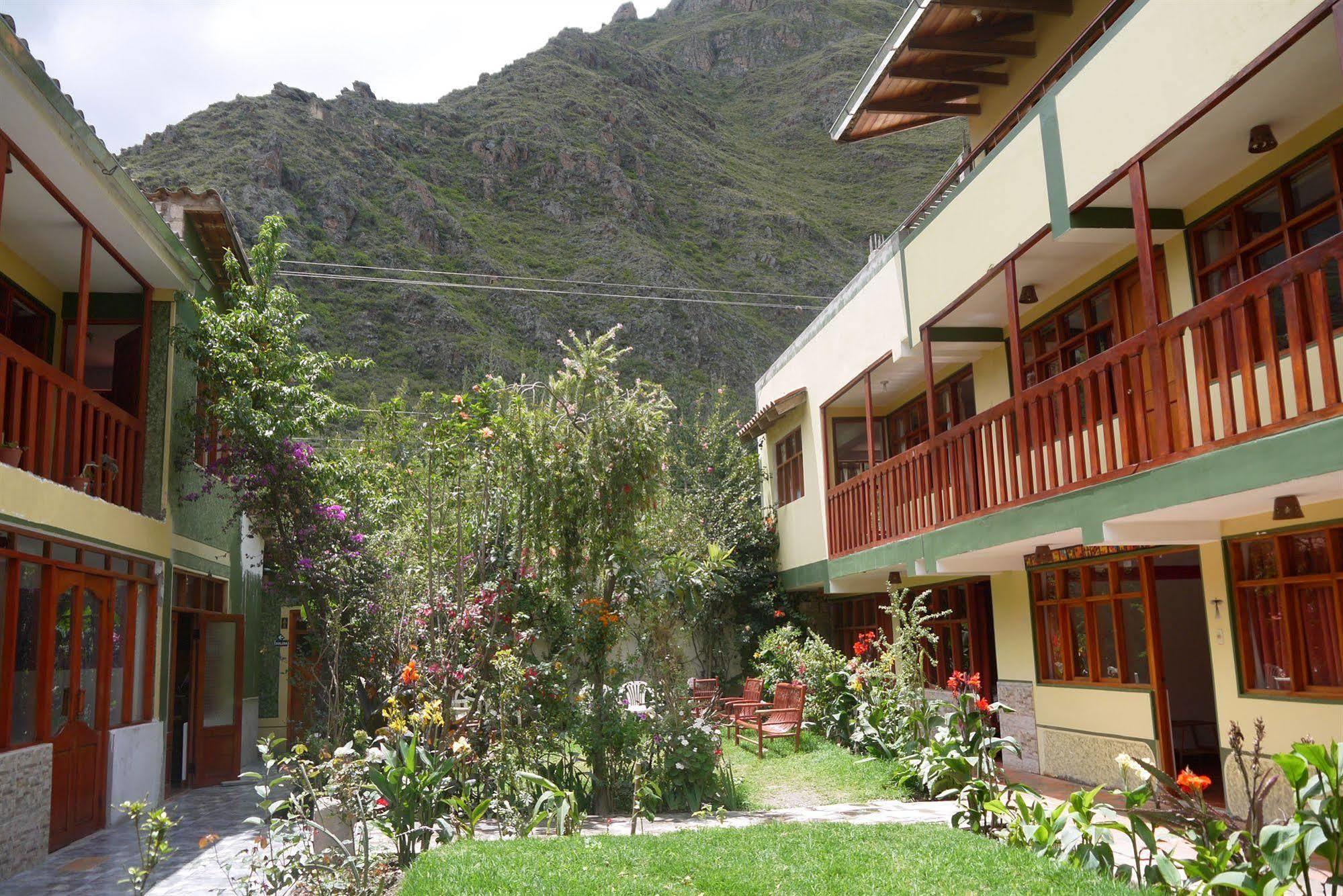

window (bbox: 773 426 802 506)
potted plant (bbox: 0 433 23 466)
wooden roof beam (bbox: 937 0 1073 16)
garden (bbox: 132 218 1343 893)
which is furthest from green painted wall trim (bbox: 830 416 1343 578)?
potted plant (bbox: 0 433 23 466)

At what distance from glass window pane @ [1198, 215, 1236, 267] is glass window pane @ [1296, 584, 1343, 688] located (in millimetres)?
2822

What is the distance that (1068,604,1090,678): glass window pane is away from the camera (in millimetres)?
11234

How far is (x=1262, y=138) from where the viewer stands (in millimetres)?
7629

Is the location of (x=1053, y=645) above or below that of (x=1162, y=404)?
below

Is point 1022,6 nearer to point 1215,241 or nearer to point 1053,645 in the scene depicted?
point 1215,241

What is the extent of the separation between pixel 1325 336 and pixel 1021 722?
7.77m

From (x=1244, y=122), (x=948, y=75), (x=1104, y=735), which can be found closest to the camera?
(x=1244, y=122)

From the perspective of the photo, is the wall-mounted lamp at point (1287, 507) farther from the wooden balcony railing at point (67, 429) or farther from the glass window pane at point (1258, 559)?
the wooden balcony railing at point (67, 429)

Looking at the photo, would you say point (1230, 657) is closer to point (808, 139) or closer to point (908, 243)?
point (908, 243)

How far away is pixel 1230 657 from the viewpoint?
342 inches

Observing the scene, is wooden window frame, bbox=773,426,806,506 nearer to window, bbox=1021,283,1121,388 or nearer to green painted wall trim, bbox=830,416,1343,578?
window, bbox=1021,283,1121,388

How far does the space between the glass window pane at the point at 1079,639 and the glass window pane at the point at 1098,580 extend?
0.82 feet

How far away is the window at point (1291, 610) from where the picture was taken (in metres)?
7.74

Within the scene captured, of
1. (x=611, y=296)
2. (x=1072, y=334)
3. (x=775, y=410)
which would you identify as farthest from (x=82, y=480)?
(x=611, y=296)
